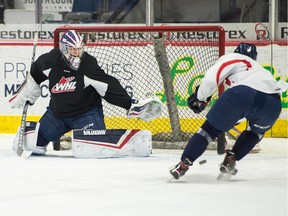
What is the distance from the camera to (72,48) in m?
6.68

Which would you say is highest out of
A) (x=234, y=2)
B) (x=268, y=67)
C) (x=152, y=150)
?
(x=234, y=2)

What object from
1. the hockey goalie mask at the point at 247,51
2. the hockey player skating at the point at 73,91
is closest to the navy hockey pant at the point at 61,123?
the hockey player skating at the point at 73,91

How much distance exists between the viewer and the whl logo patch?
677 centimetres

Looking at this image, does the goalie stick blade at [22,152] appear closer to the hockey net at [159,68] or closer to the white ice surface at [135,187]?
the white ice surface at [135,187]

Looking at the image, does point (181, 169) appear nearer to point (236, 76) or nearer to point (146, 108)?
point (236, 76)

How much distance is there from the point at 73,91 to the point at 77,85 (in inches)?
2.2

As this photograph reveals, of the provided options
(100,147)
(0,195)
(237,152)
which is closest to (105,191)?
(0,195)

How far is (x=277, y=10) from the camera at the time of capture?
864 centimetres

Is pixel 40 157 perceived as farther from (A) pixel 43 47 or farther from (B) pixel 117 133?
(A) pixel 43 47

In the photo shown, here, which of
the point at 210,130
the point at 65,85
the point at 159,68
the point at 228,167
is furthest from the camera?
the point at 159,68

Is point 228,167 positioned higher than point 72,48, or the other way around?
point 72,48

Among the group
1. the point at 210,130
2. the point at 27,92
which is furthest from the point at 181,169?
the point at 27,92

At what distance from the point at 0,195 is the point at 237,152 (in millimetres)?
1538

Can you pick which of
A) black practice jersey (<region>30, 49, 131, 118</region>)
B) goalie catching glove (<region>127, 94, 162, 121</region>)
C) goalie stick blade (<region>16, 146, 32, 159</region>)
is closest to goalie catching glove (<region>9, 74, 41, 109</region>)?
black practice jersey (<region>30, 49, 131, 118</region>)
